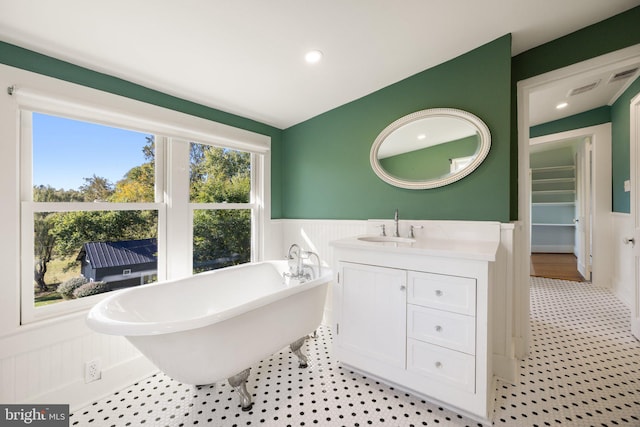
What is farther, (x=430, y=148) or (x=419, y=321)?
(x=430, y=148)

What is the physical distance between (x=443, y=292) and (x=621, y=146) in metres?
3.30

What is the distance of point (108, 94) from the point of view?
1738 millimetres

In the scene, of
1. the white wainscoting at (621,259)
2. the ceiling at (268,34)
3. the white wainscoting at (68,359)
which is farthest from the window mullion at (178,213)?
the white wainscoting at (621,259)

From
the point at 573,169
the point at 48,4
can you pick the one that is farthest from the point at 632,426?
the point at 573,169

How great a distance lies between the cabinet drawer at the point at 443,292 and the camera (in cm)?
142

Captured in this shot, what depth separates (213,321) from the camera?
4.22 feet

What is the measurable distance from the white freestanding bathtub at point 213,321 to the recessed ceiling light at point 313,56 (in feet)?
5.33

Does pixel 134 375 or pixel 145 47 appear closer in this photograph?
pixel 145 47

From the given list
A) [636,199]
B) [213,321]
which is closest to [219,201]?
[213,321]

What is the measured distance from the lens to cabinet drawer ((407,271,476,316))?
1425mm

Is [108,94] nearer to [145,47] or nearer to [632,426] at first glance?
[145,47]

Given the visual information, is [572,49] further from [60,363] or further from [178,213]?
[60,363]

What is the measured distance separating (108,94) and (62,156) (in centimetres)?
50

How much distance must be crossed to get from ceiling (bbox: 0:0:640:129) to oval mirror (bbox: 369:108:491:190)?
0.43 metres
